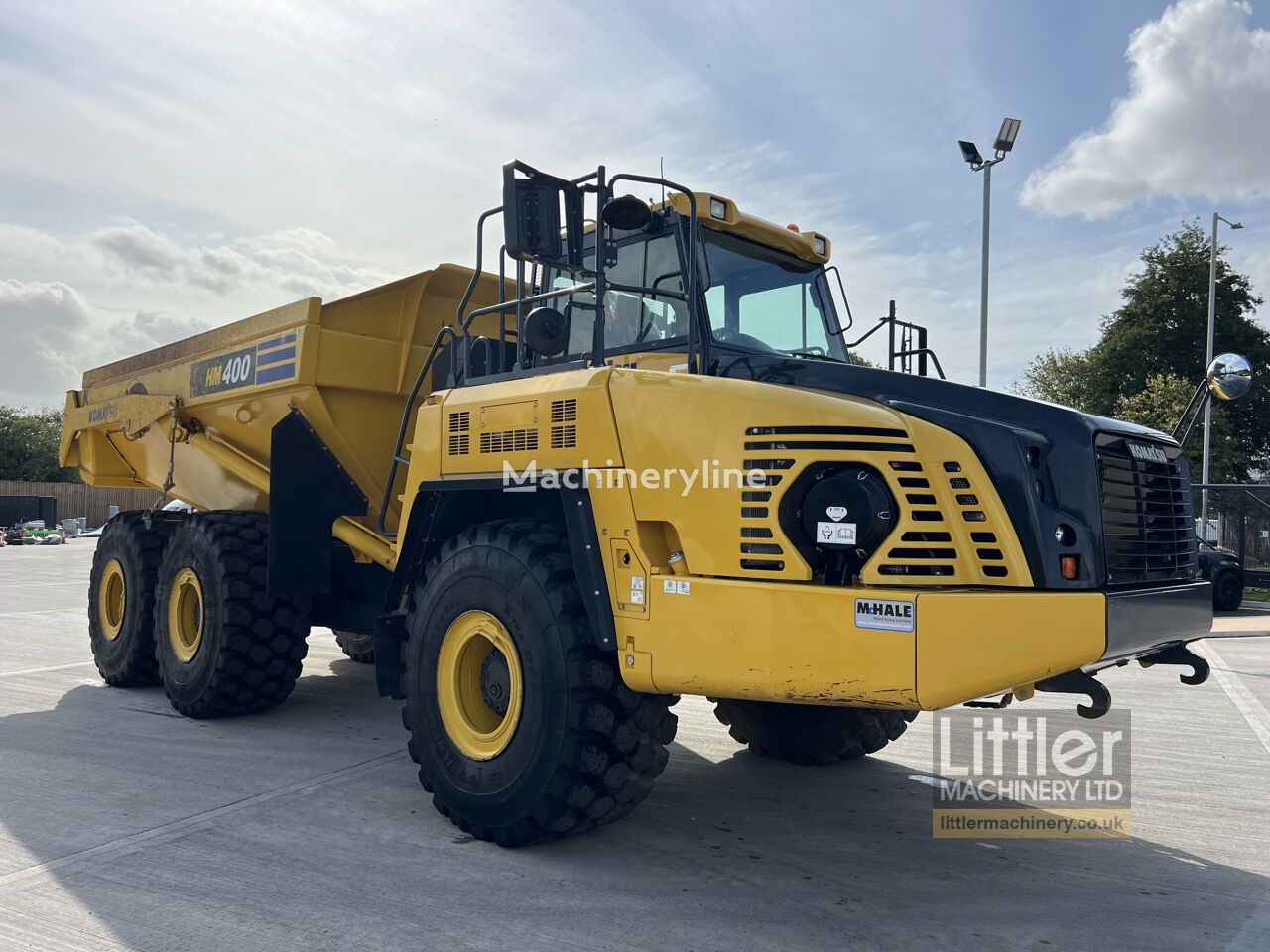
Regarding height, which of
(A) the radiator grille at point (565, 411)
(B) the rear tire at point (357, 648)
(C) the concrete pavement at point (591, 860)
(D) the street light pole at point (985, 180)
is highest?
(D) the street light pole at point (985, 180)

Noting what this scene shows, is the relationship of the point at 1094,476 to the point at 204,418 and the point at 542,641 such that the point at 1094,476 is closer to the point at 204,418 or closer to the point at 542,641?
the point at 542,641

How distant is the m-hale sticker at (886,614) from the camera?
3463 mm

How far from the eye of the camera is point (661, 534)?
414 centimetres

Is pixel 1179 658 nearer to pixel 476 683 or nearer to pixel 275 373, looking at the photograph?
pixel 476 683

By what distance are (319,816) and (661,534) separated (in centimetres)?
233

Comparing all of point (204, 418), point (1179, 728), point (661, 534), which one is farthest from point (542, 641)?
point (1179, 728)

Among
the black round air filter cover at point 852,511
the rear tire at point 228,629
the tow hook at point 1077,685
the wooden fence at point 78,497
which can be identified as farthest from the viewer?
the wooden fence at point 78,497

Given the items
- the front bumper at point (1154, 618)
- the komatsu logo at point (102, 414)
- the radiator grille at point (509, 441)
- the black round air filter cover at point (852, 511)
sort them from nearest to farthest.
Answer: the black round air filter cover at point (852, 511)
the front bumper at point (1154, 618)
the radiator grille at point (509, 441)
the komatsu logo at point (102, 414)

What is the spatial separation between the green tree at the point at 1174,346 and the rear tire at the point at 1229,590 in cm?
1987

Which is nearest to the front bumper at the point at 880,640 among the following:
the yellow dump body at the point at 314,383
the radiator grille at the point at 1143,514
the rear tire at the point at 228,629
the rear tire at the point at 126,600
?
the radiator grille at the point at 1143,514

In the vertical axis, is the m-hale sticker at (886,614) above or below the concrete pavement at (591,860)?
above

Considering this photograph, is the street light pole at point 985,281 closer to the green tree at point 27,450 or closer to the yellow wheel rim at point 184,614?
the yellow wheel rim at point 184,614

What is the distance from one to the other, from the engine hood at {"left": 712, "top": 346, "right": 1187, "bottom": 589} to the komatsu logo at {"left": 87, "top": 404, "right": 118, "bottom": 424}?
7.25m

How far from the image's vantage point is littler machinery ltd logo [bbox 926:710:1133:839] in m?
5.00
